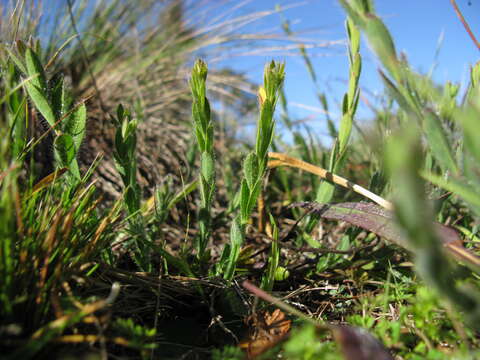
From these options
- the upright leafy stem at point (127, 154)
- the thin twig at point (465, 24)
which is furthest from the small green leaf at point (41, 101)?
the thin twig at point (465, 24)

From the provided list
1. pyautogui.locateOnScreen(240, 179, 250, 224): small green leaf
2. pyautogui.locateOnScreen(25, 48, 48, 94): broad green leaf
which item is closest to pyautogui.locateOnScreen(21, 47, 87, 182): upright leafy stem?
pyautogui.locateOnScreen(25, 48, 48, 94): broad green leaf

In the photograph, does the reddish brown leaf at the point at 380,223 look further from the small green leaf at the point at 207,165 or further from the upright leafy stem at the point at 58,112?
the upright leafy stem at the point at 58,112

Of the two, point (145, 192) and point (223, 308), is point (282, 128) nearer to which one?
point (145, 192)

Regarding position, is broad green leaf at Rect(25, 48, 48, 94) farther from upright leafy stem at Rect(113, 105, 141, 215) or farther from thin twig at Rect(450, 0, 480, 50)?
thin twig at Rect(450, 0, 480, 50)

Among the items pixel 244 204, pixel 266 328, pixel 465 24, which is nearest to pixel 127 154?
pixel 244 204

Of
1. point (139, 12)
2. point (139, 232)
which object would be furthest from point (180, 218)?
point (139, 12)

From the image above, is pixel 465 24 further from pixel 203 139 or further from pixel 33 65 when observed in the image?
pixel 33 65

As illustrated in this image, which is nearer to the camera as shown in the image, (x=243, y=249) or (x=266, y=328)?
(x=266, y=328)
